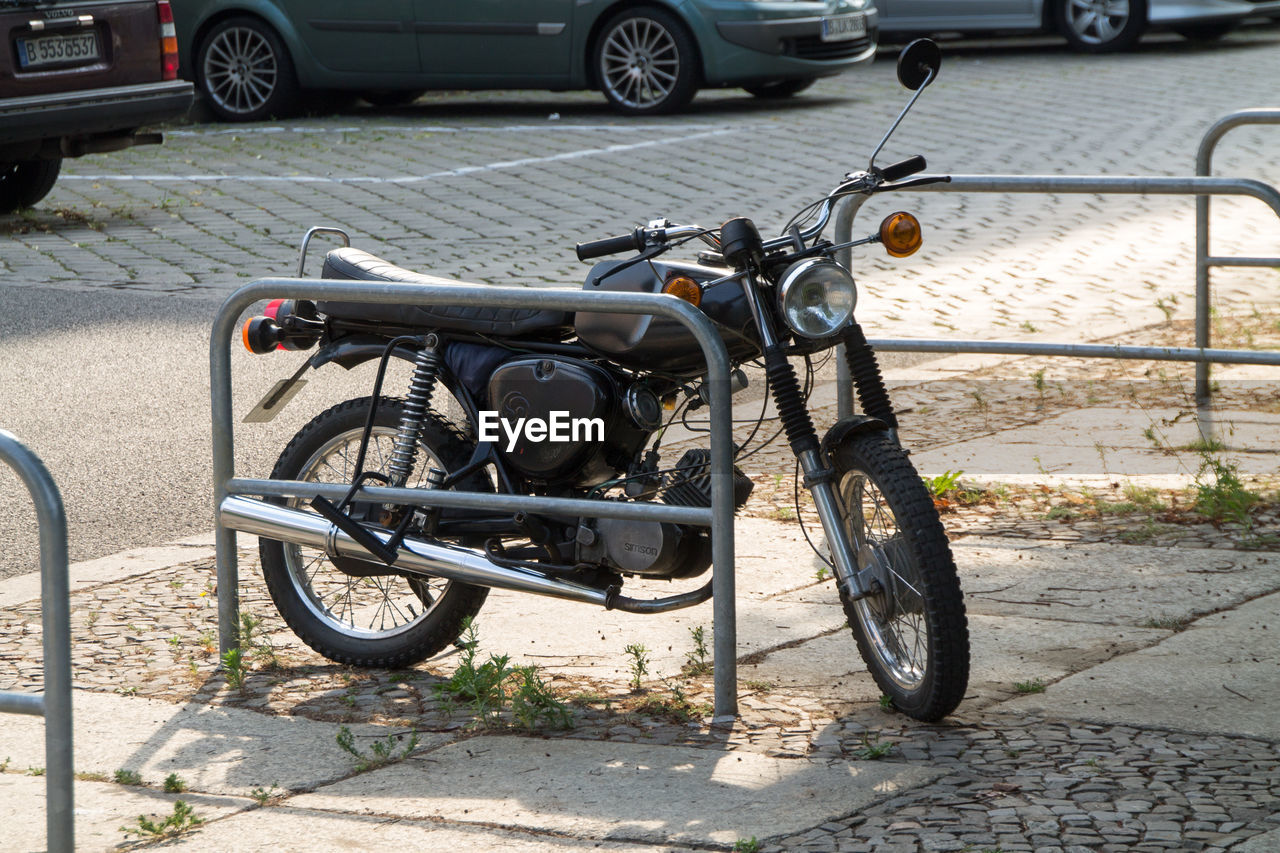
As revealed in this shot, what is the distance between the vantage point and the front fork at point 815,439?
400 cm

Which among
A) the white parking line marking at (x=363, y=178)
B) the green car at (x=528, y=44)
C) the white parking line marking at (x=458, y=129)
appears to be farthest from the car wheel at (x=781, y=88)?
the white parking line marking at (x=363, y=178)

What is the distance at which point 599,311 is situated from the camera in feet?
13.1

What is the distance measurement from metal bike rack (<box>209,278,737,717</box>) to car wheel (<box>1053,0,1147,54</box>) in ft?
53.7

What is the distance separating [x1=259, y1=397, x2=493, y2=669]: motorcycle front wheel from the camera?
441 cm

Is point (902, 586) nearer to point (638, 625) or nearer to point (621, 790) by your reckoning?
point (621, 790)

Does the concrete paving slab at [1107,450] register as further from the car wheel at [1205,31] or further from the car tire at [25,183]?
the car wheel at [1205,31]

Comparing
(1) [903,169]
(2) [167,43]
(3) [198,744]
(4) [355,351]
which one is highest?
(2) [167,43]

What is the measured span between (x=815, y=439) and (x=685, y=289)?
0.48m

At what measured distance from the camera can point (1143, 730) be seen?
12.6ft

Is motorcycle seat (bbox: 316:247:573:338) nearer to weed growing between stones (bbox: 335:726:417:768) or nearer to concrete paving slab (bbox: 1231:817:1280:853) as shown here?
weed growing between stones (bbox: 335:726:417:768)

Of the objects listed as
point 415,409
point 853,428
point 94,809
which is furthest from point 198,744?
point 853,428

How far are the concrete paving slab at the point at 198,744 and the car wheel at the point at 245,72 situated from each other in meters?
11.9

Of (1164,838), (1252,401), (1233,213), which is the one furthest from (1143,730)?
(1233,213)

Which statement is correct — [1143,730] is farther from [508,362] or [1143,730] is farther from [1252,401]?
[1252,401]
